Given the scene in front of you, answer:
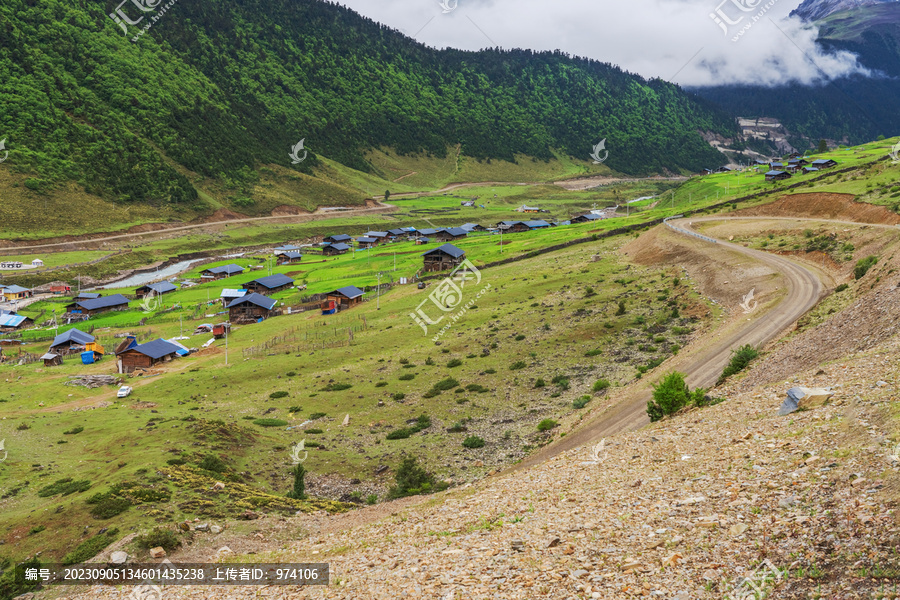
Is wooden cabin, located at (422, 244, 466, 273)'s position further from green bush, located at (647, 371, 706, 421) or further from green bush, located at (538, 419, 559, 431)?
green bush, located at (647, 371, 706, 421)

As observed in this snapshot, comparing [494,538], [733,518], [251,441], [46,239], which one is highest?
[46,239]

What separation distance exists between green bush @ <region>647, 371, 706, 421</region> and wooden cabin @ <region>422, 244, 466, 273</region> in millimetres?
72015

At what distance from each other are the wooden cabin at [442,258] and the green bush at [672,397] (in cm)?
7202

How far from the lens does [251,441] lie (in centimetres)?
3638

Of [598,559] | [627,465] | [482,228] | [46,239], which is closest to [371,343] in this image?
[627,465]

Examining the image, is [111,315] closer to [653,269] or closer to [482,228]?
[653,269]

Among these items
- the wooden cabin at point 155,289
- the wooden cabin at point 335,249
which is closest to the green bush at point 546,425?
the wooden cabin at point 155,289

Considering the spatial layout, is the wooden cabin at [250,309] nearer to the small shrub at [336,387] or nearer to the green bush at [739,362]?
the small shrub at [336,387]

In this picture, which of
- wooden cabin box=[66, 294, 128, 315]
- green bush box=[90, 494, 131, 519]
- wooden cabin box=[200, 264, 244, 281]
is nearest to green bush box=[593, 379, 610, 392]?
green bush box=[90, 494, 131, 519]

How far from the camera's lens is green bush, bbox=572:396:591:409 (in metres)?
36.7

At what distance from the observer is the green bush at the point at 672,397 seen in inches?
1024

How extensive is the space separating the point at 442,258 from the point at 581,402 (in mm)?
64283

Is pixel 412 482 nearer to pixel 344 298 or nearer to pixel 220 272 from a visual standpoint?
pixel 344 298

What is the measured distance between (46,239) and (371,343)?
115 m
